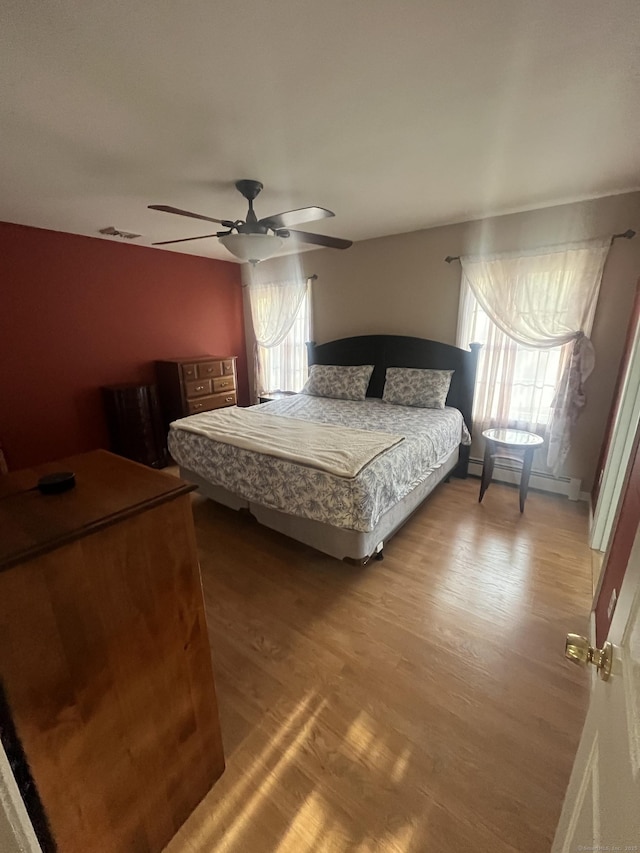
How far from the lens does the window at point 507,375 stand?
119 inches

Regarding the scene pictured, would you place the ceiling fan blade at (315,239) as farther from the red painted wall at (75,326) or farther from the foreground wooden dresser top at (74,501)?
the red painted wall at (75,326)

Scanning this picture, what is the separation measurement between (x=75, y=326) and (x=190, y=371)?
3.64 ft

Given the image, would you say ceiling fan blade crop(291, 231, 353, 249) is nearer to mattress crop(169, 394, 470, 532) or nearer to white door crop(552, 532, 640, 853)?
mattress crop(169, 394, 470, 532)

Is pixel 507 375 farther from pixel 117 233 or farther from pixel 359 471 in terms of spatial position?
pixel 117 233

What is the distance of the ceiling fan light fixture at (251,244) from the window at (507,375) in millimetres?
1974

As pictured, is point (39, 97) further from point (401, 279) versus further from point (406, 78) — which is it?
point (401, 279)

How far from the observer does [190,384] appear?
13.1 feet

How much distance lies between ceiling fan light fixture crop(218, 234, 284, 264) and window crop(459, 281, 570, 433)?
197 cm

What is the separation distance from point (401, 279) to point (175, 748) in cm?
376

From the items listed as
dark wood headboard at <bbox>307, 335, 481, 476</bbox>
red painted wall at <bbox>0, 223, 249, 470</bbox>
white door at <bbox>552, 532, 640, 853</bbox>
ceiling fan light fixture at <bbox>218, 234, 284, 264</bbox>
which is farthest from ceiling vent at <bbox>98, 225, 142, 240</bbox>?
white door at <bbox>552, 532, 640, 853</bbox>

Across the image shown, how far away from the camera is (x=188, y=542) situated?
3.18 feet

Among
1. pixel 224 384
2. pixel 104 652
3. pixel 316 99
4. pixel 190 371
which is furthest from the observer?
pixel 224 384

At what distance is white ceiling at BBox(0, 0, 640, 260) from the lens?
3.56 ft

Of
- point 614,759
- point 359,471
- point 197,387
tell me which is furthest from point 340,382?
point 614,759
